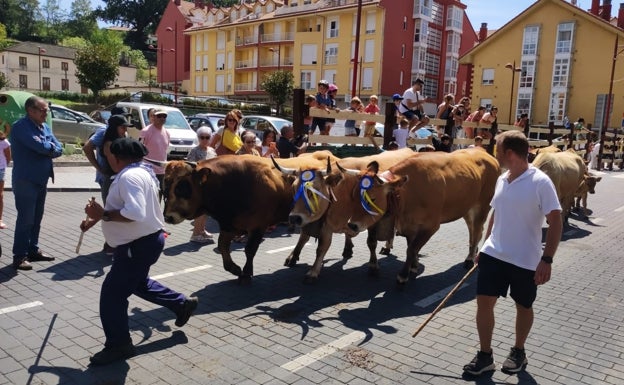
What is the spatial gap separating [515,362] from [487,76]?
156 ft

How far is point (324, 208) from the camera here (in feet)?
20.4

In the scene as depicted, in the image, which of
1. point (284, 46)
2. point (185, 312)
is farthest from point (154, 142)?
point (284, 46)

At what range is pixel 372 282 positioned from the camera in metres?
6.88

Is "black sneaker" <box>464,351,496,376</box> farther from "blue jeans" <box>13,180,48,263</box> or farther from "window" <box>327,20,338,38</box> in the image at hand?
"window" <box>327,20,338,38</box>

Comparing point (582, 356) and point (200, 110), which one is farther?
point (200, 110)

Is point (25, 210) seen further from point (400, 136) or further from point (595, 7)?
point (595, 7)

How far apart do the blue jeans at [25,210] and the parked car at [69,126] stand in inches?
573

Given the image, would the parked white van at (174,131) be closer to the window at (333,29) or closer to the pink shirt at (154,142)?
the pink shirt at (154,142)

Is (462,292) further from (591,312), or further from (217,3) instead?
(217,3)

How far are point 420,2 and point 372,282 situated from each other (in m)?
48.8

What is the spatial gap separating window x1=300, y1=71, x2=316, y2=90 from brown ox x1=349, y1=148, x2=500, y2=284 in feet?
155

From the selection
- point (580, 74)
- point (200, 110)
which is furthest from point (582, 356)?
point (580, 74)

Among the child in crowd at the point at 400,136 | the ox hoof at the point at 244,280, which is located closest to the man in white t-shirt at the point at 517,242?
the ox hoof at the point at 244,280

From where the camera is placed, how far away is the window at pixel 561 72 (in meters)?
44.0
